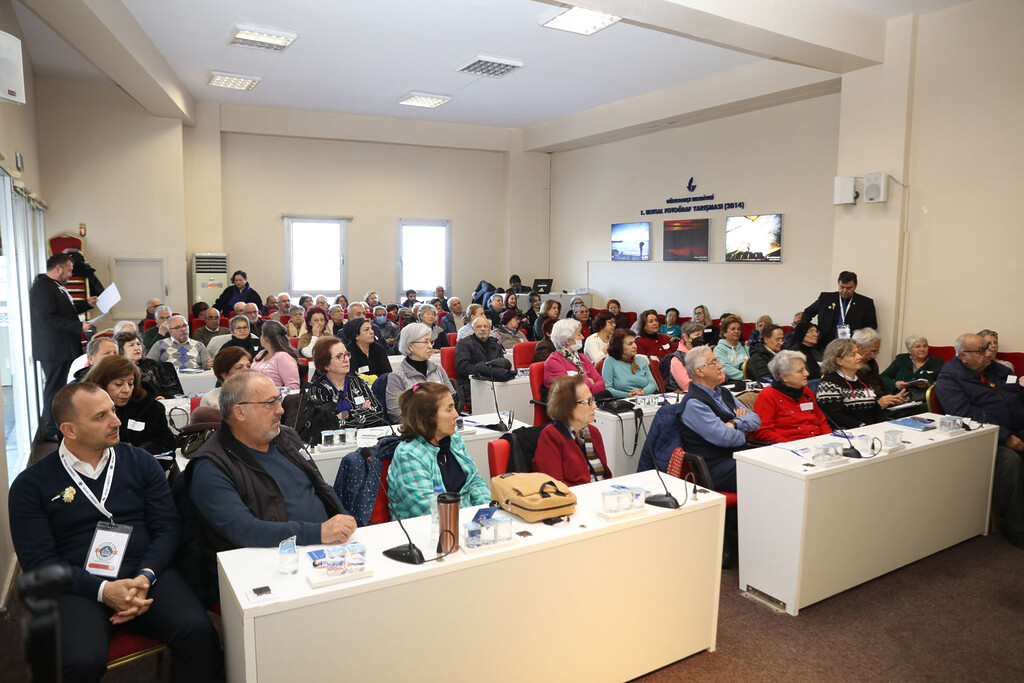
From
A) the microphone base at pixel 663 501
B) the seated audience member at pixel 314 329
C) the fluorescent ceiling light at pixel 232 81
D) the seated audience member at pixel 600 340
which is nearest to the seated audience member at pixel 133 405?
the microphone base at pixel 663 501

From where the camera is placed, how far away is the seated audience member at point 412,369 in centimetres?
466

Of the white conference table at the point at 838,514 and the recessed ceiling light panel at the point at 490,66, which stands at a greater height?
the recessed ceiling light panel at the point at 490,66

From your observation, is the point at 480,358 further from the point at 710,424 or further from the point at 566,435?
the point at 566,435

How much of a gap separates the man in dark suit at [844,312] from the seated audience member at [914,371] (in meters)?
0.87

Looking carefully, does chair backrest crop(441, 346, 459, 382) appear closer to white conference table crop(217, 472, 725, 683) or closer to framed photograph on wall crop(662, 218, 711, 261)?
white conference table crop(217, 472, 725, 683)

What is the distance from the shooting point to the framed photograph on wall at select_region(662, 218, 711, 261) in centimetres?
1082

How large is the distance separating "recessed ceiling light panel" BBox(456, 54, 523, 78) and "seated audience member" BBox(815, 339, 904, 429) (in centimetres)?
583

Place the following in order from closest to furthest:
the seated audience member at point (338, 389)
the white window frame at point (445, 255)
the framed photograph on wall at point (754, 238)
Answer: the seated audience member at point (338, 389) < the framed photograph on wall at point (754, 238) < the white window frame at point (445, 255)

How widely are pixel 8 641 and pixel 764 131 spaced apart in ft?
32.8

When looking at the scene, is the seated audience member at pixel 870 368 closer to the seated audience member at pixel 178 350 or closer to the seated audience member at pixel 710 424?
the seated audience member at pixel 710 424

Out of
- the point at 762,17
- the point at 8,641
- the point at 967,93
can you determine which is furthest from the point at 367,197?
the point at 8,641

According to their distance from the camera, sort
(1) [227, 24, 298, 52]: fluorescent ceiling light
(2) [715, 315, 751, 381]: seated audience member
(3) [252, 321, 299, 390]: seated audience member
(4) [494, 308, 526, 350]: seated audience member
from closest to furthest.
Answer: (3) [252, 321, 299, 390]: seated audience member → (2) [715, 315, 751, 381]: seated audience member → (1) [227, 24, 298, 52]: fluorescent ceiling light → (4) [494, 308, 526, 350]: seated audience member

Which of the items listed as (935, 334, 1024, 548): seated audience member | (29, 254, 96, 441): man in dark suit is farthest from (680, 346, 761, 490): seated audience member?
(29, 254, 96, 441): man in dark suit

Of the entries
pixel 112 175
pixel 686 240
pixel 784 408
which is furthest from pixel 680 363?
pixel 112 175
